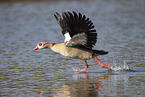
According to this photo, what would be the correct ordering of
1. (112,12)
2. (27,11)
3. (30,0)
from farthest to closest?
(30,0) < (27,11) < (112,12)

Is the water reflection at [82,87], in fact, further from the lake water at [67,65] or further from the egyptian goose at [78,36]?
the egyptian goose at [78,36]

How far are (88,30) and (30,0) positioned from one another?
97.4ft

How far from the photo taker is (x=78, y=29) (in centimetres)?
1079

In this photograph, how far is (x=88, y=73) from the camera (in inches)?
443

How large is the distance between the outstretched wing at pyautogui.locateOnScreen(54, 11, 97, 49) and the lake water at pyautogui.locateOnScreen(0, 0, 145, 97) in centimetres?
92

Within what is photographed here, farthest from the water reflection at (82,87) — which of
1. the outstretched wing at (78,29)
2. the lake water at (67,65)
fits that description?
the outstretched wing at (78,29)

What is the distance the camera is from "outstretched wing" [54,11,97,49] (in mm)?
10758

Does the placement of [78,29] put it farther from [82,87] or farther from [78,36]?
[82,87]

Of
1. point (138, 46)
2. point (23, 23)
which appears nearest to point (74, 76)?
point (138, 46)

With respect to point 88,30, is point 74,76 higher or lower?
lower

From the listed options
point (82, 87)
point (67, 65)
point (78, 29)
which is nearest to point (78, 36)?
point (78, 29)

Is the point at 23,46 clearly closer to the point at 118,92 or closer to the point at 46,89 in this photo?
the point at 46,89

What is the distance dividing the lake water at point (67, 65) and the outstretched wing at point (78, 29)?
92 centimetres

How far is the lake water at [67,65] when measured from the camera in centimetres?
905
